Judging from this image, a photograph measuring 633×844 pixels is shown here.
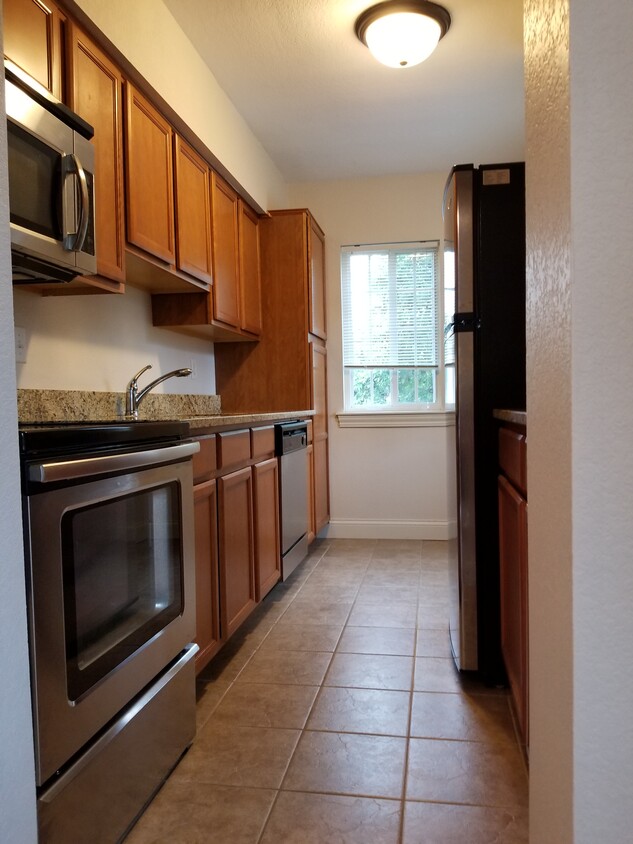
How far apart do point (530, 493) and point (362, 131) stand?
11.0 feet

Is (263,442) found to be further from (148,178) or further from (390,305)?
(390,305)

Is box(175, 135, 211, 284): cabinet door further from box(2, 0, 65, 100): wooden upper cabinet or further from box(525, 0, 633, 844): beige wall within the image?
box(525, 0, 633, 844): beige wall

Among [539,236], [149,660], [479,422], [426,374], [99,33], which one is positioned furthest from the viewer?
[426,374]

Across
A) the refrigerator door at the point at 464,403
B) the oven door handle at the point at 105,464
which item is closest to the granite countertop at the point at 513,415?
the refrigerator door at the point at 464,403

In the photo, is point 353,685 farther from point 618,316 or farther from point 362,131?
point 362,131

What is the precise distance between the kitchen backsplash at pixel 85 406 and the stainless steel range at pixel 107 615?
59 centimetres

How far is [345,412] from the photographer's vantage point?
458cm

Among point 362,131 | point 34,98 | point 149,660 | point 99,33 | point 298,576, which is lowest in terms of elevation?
point 298,576

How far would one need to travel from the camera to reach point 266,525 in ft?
9.43

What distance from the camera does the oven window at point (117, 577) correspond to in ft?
4.03

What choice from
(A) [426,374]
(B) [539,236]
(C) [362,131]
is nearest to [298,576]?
(A) [426,374]

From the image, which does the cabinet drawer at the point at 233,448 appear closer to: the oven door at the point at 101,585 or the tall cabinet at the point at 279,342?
the oven door at the point at 101,585

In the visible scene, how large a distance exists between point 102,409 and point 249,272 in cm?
156

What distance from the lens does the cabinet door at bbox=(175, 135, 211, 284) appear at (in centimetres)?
262
